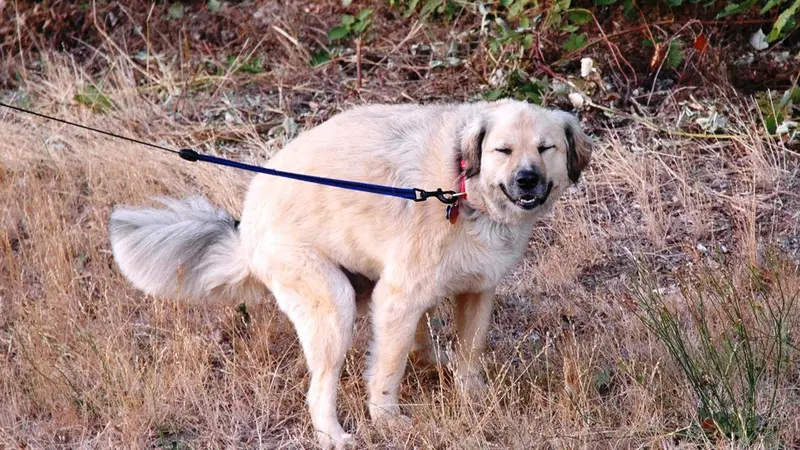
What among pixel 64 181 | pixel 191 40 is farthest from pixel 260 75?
pixel 64 181

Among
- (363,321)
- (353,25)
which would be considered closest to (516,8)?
(353,25)

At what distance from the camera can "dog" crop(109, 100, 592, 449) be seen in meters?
4.57

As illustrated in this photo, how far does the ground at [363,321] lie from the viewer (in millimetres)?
4723

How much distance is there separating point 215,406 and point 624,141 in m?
3.63

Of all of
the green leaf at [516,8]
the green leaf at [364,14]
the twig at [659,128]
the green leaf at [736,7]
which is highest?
the green leaf at [736,7]

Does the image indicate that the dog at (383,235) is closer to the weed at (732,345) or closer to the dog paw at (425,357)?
the dog paw at (425,357)

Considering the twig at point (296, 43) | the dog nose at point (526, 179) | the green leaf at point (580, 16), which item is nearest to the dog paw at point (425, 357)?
the dog nose at point (526, 179)

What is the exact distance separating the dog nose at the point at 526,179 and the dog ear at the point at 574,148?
0.32m

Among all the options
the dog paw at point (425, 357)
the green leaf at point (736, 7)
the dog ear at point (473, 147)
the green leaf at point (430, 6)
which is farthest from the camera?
the green leaf at point (430, 6)

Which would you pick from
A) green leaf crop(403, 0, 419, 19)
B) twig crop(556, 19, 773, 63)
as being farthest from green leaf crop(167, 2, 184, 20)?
twig crop(556, 19, 773, 63)

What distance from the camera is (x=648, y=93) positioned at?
24.8ft

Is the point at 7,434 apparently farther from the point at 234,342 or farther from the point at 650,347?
the point at 650,347

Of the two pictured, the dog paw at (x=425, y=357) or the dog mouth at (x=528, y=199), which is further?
the dog paw at (x=425, y=357)

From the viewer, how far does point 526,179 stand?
437 centimetres
